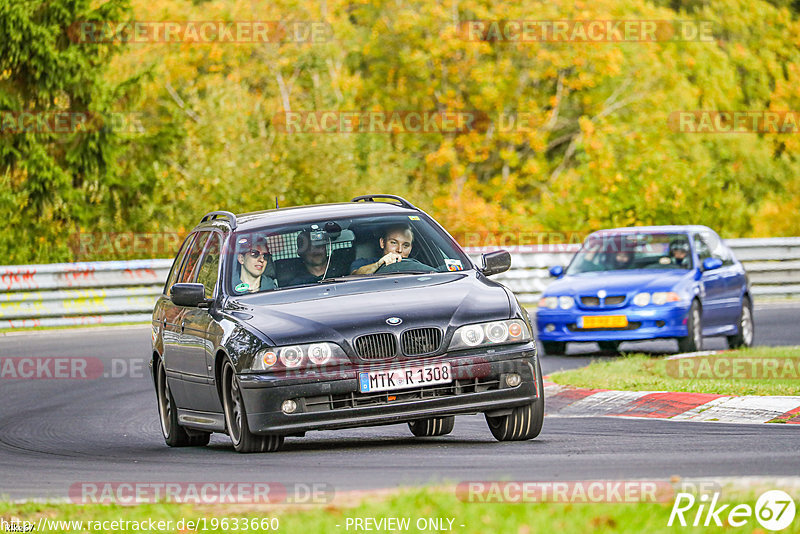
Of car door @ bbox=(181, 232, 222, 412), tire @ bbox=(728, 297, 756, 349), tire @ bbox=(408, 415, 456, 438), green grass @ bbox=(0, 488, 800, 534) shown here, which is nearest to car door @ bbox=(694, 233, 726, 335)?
tire @ bbox=(728, 297, 756, 349)

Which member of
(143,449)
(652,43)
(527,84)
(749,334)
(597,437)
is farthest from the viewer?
(652,43)

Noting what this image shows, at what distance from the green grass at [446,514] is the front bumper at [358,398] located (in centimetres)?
231

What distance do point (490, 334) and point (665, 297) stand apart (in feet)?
29.4

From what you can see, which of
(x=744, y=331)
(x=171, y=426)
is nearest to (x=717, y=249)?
(x=744, y=331)

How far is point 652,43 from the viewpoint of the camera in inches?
2240

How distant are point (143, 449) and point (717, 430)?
4.16 metres

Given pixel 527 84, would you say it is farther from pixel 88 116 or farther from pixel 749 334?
pixel 749 334

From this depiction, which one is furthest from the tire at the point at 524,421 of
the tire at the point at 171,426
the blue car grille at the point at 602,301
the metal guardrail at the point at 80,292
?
the metal guardrail at the point at 80,292

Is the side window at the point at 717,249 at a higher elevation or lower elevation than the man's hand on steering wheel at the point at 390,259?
lower

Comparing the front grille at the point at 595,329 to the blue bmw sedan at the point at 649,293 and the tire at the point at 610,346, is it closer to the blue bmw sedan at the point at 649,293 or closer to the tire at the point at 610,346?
the blue bmw sedan at the point at 649,293

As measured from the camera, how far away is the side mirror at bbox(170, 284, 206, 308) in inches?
415

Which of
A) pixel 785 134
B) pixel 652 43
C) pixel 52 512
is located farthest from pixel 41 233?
pixel 785 134

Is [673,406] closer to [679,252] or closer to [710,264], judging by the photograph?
[710,264]

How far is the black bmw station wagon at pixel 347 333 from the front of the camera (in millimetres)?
9359
